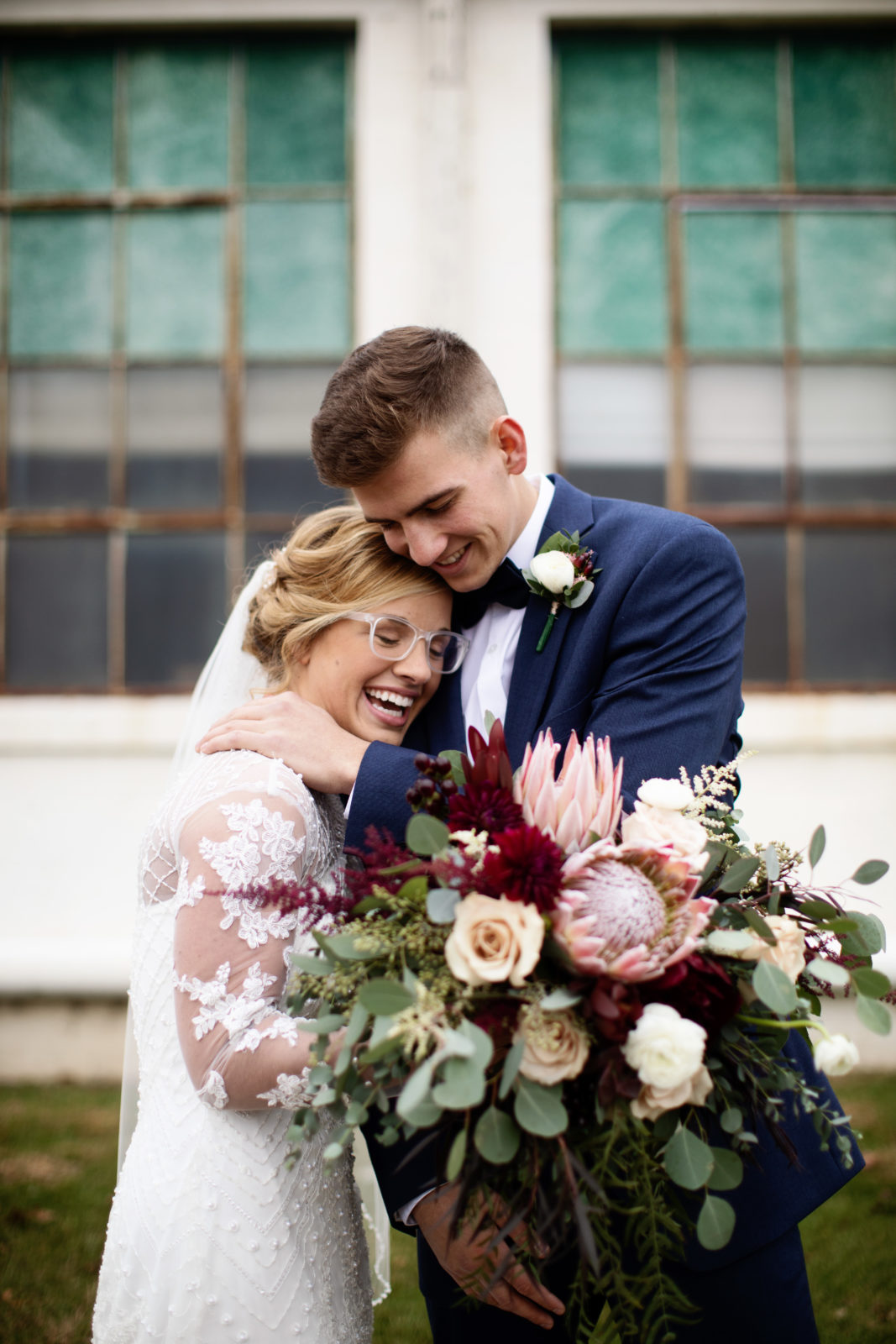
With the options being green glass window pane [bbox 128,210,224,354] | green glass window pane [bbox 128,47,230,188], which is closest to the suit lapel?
green glass window pane [bbox 128,210,224,354]

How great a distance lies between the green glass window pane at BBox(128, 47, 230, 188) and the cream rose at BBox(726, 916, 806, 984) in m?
5.69

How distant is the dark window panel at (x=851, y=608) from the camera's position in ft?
19.3

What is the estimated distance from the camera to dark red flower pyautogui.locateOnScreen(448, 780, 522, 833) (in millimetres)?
1369

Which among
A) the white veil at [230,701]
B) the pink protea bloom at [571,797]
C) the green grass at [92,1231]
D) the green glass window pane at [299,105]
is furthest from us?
the green glass window pane at [299,105]

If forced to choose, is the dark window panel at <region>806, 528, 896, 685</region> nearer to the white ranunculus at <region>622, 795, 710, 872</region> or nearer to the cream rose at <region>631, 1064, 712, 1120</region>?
the white ranunculus at <region>622, 795, 710, 872</region>

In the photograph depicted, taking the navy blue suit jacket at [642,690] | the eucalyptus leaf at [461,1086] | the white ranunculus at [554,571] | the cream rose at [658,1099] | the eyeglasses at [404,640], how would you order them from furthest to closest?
the eyeglasses at [404,640], the white ranunculus at [554,571], the navy blue suit jacket at [642,690], the cream rose at [658,1099], the eucalyptus leaf at [461,1086]

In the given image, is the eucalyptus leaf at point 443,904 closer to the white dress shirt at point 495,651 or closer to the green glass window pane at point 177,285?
the white dress shirt at point 495,651

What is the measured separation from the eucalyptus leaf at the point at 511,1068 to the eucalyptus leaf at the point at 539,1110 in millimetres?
21

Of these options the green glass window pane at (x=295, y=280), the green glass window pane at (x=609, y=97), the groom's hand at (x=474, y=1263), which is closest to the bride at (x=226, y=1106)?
the groom's hand at (x=474, y=1263)

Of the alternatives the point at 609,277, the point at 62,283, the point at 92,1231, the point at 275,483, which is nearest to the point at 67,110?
the point at 62,283

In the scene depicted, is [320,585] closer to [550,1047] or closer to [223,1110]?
[223,1110]

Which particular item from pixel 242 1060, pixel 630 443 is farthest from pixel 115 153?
pixel 242 1060

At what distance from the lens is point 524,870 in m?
1.29

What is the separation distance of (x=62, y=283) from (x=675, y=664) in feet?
16.8
